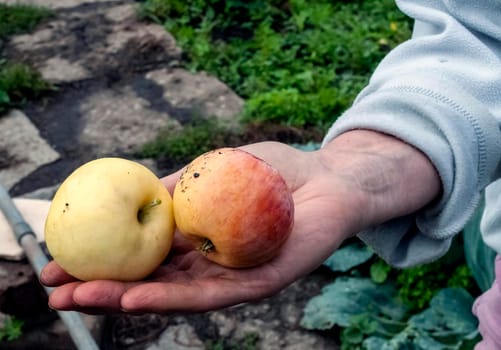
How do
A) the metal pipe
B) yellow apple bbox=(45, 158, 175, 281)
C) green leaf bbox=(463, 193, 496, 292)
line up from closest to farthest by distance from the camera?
yellow apple bbox=(45, 158, 175, 281) < the metal pipe < green leaf bbox=(463, 193, 496, 292)

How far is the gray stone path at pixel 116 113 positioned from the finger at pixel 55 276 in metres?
1.17

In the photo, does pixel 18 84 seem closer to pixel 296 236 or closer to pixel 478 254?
pixel 478 254

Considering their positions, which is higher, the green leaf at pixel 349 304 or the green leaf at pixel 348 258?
the green leaf at pixel 348 258

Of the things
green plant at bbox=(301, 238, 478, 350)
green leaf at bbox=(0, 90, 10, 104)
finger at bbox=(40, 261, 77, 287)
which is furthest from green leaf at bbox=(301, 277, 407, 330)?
green leaf at bbox=(0, 90, 10, 104)

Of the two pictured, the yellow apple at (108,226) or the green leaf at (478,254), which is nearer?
the yellow apple at (108,226)

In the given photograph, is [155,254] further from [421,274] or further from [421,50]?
[421,274]

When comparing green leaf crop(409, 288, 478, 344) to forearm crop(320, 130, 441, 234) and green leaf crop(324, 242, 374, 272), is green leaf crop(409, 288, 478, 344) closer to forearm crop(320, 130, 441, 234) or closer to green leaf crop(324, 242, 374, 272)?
green leaf crop(324, 242, 374, 272)

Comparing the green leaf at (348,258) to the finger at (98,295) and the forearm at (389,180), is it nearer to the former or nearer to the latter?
the forearm at (389,180)

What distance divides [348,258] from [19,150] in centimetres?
177

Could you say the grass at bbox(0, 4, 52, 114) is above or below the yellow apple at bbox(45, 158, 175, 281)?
below

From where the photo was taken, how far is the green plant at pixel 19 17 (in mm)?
5012

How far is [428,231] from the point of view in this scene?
4.84 ft

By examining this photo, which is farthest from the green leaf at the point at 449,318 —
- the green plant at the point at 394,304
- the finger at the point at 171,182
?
the finger at the point at 171,182

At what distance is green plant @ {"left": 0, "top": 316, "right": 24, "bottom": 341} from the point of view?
258cm
